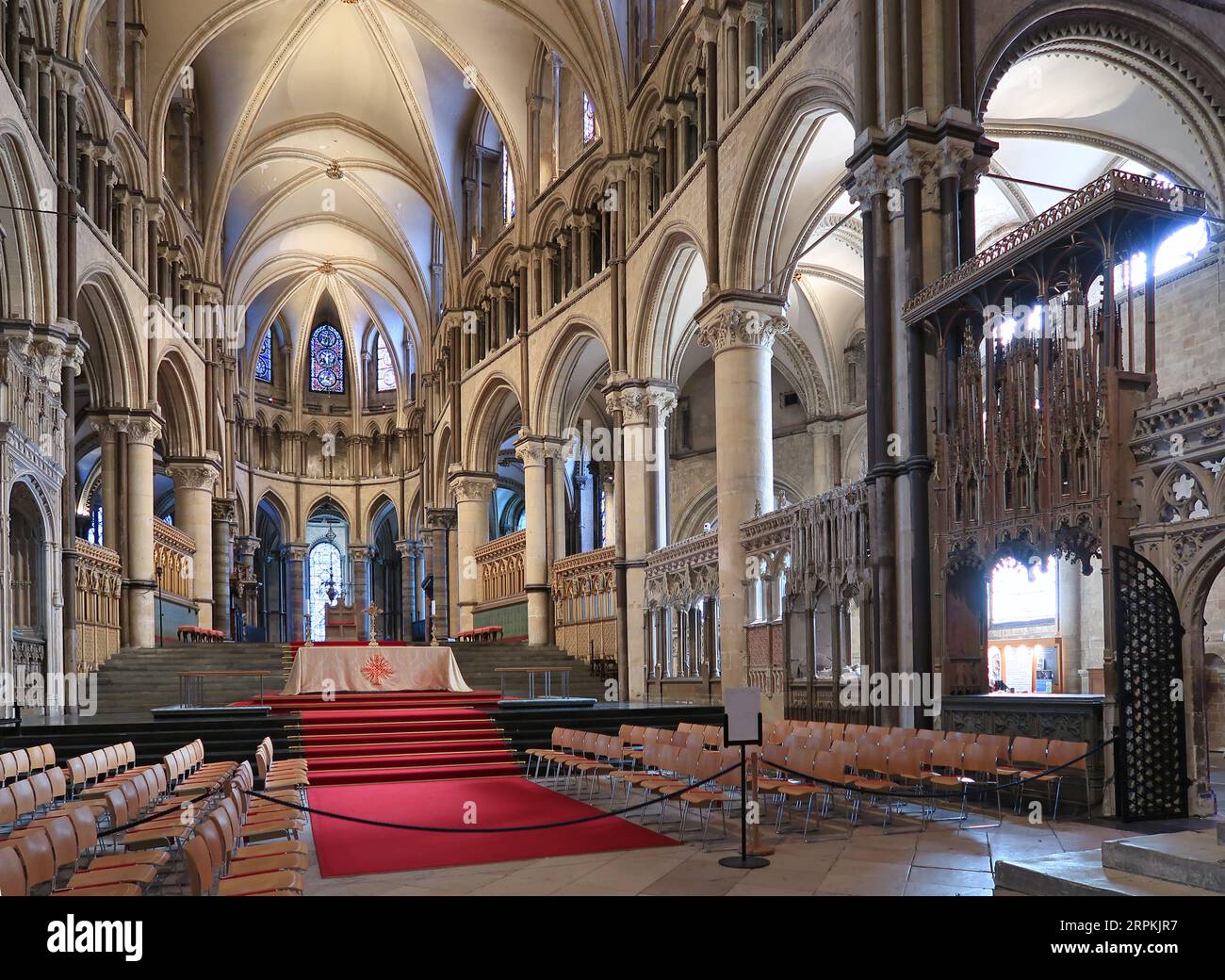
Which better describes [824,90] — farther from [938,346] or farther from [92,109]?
[92,109]

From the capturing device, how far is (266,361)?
4306cm

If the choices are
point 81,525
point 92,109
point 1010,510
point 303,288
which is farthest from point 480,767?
point 303,288

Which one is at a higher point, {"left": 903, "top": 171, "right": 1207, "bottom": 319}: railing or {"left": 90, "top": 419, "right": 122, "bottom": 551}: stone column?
{"left": 903, "top": 171, "right": 1207, "bottom": 319}: railing

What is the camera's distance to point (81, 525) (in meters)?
34.0

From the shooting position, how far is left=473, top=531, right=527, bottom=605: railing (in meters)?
27.8

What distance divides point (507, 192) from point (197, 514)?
489 inches

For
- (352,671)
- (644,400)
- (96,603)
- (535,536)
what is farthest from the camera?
(535,536)

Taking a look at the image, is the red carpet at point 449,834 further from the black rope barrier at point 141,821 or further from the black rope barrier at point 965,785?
the black rope barrier at point 965,785

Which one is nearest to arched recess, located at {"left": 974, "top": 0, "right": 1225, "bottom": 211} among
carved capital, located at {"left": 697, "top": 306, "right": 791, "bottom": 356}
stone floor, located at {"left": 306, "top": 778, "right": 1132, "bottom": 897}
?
carved capital, located at {"left": 697, "top": 306, "right": 791, "bottom": 356}

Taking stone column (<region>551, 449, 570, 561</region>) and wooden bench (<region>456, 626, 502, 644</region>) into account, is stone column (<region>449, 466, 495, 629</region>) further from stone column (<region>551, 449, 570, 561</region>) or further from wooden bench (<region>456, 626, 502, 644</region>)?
stone column (<region>551, 449, 570, 561</region>)

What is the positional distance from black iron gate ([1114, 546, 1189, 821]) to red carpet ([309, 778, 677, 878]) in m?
3.78

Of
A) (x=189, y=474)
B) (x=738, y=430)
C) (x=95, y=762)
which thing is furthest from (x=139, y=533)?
(x=95, y=762)

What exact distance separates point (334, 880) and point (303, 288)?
124ft

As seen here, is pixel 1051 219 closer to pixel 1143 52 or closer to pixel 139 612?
pixel 1143 52
